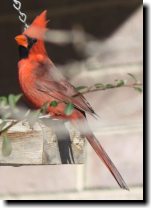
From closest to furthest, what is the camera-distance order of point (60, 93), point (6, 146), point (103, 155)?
point (6, 146) < point (60, 93) < point (103, 155)

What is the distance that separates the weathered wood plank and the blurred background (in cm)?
29

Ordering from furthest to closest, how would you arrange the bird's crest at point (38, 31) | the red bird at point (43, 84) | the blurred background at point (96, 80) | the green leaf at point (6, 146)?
the blurred background at point (96, 80) < the bird's crest at point (38, 31) < the red bird at point (43, 84) < the green leaf at point (6, 146)

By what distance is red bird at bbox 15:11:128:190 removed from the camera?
0.91 m

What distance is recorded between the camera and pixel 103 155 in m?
1.02

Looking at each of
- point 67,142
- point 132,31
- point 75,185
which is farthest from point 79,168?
point 67,142

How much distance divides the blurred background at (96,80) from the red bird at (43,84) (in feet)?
0.32

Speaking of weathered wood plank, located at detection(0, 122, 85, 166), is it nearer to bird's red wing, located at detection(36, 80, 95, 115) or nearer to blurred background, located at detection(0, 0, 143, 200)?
bird's red wing, located at detection(36, 80, 95, 115)

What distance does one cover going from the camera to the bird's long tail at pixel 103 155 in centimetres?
96

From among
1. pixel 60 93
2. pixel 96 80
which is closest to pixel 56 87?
pixel 60 93

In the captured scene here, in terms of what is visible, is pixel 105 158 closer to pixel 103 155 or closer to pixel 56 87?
pixel 103 155

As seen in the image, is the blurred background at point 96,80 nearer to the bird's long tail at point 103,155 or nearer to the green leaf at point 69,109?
the bird's long tail at point 103,155

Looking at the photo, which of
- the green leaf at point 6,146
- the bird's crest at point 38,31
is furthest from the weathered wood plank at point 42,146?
A: the bird's crest at point 38,31

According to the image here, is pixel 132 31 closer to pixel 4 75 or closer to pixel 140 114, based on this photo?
pixel 140 114

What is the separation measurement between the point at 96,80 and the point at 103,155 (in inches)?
8.4
